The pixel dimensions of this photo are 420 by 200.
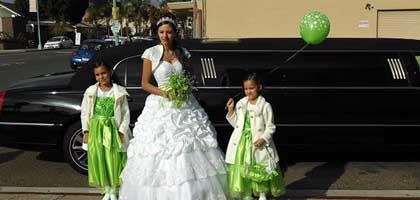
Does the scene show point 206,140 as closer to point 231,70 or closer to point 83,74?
point 231,70

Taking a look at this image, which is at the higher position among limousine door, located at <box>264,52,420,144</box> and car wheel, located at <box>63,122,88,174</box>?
limousine door, located at <box>264,52,420,144</box>

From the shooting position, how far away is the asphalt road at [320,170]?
236 inches

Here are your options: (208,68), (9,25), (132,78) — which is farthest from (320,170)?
(9,25)

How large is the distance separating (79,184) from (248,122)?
217 centimetres

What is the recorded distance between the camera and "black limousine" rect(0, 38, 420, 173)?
6.26 meters

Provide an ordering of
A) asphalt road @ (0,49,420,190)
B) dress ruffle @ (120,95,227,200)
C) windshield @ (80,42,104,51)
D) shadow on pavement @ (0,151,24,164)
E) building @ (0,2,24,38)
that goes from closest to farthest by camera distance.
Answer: dress ruffle @ (120,95,227,200)
asphalt road @ (0,49,420,190)
shadow on pavement @ (0,151,24,164)
windshield @ (80,42,104,51)
building @ (0,2,24,38)

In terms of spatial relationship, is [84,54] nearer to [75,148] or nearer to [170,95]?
[75,148]

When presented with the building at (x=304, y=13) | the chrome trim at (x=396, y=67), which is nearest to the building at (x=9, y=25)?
the building at (x=304, y=13)

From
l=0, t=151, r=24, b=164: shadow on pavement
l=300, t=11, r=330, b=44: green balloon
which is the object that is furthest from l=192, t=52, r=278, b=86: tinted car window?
l=0, t=151, r=24, b=164: shadow on pavement

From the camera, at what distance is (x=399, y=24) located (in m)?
19.3

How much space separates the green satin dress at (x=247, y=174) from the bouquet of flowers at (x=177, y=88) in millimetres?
626

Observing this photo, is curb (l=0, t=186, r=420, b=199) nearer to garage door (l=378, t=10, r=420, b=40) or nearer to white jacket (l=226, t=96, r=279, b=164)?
white jacket (l=226, t=96, r=279, b=164)

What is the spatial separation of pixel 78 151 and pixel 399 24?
608 inches

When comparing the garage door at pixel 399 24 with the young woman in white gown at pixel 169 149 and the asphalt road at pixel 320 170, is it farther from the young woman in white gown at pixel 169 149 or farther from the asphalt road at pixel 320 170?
the young woman in white gown at pixel 169 149
